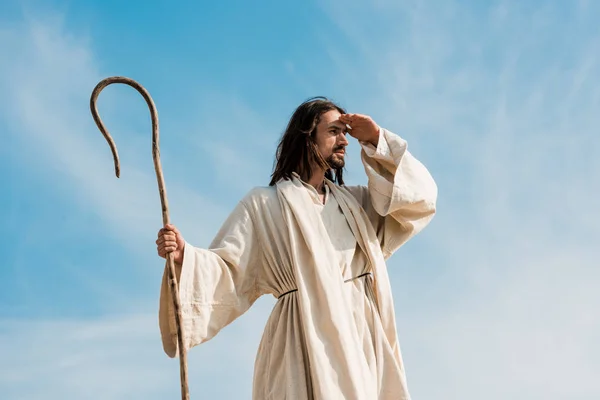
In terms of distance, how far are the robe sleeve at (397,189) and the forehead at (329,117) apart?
339 mm

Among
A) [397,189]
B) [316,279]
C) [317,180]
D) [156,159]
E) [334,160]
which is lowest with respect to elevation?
[316,279]

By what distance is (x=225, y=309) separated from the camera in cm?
536

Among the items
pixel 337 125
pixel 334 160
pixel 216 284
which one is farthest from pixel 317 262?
pixel 337 125

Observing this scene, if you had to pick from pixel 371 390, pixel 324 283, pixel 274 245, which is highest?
pixel 274 245

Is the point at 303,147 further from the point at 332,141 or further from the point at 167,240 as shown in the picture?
the point at 167,240

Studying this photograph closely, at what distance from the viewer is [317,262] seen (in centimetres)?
529

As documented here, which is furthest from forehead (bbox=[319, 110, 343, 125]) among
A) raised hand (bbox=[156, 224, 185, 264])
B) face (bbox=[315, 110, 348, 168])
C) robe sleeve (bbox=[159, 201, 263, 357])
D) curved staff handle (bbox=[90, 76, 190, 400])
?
raised hand (bbox=[156, 224, 185, 264])

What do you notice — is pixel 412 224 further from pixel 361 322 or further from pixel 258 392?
pixel 258 392

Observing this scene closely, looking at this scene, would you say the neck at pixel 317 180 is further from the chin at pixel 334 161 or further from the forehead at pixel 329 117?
the forehead at pixel 329 117

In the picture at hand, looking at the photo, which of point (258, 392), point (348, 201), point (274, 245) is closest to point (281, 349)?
point (258, 392)

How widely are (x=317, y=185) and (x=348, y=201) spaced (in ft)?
0.83

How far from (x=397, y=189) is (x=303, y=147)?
789mm

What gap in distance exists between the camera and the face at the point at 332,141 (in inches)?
232

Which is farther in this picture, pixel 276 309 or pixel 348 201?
pixel 348 201
